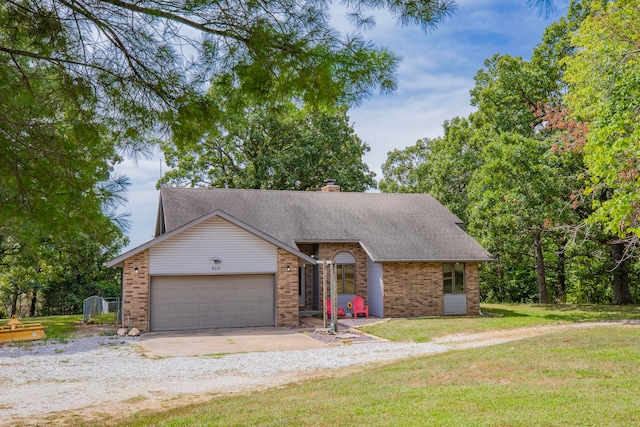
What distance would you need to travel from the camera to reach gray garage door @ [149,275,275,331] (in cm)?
1831

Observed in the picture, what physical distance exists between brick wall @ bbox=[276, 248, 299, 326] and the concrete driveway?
2.90 ft

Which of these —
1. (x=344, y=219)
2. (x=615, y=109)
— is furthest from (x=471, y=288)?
(x=615, y=109)

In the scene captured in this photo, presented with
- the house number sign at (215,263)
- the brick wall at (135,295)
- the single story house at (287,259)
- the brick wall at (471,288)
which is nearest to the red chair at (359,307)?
the single story house at (287,259)

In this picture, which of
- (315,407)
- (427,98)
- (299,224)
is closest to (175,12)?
(427,98)

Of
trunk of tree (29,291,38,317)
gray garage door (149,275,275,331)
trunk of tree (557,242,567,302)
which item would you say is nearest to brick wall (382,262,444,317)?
gray garage door (149,275,275,331)

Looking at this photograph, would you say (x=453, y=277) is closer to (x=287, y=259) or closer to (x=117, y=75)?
(x=287, y=259)

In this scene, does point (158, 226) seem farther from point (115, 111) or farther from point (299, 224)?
point (115, 111)

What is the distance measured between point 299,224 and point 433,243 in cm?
577

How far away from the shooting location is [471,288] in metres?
22.5

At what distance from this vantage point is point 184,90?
273 inches

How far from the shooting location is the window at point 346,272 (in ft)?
74.3

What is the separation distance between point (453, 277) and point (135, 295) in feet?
41.2

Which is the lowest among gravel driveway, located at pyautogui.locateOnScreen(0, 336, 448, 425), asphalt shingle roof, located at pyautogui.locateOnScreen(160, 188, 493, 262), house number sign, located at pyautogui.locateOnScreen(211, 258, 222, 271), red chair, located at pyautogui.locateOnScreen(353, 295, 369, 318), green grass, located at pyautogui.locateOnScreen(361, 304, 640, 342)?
gravel driveway, located at pyautogui.locateOnScreen(0, 336, 448, 425)

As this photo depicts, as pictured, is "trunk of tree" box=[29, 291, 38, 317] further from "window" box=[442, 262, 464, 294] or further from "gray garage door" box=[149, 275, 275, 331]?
"window" box=[442, 262, 464, 294]
